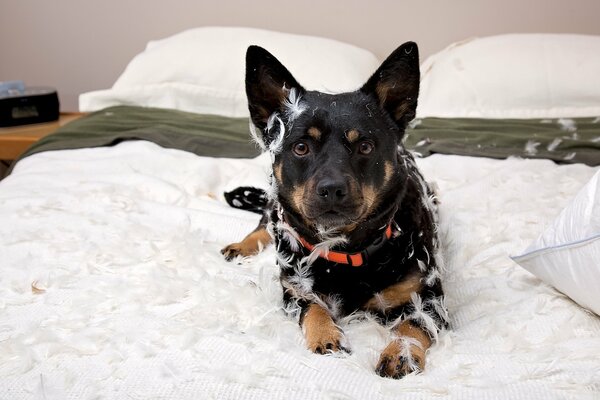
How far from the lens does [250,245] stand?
5.89 feet

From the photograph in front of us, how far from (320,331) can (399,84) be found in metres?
0.62

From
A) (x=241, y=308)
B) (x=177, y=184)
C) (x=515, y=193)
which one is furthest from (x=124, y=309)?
(x=515, y=193)

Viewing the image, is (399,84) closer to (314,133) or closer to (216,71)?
(314,133)

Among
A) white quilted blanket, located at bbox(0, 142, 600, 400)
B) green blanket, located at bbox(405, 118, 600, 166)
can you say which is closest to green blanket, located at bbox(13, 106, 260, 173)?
white quilted blanket, located at bbox(0, 142, 600, 400)

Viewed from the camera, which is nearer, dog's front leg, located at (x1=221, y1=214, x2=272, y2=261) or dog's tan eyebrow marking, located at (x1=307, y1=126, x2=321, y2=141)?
dog's tan eyebrow marking, located at (x1=307, y1=126, x2=321, y2=141)

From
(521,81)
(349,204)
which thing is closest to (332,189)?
(349,204)

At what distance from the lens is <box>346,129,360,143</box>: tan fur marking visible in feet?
4.52

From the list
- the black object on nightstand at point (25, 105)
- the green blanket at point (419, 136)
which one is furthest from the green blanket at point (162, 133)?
the black object on nightstand at point (25, 105)

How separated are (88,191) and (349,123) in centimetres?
115

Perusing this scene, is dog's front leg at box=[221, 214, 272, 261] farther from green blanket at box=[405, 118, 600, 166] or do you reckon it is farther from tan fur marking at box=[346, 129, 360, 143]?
green blanket at box=[405, 118, 600, 166]

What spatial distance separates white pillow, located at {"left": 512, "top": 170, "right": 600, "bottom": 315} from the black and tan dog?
0.79 ft

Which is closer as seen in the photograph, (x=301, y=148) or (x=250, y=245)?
(x=301, y=148)

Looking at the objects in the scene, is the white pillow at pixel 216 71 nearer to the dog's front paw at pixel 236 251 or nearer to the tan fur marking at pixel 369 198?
the dog's front paw at pixel 236 251

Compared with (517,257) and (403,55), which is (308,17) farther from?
(517,257)
